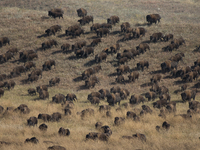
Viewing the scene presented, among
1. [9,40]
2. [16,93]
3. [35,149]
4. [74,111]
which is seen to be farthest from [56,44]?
[35,149]

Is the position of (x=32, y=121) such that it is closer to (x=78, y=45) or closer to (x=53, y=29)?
(x=78, y=45)

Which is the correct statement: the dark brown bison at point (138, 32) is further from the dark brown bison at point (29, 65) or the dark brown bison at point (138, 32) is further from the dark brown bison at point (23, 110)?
the dark brown bison at point (23, 110)

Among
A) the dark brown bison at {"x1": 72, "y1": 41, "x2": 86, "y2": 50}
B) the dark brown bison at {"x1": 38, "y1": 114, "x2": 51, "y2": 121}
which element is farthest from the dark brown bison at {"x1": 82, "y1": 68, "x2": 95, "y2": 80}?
the dark brown bison at {"x1": 38, "y1": 114, "x2": 51, "y2": 121}

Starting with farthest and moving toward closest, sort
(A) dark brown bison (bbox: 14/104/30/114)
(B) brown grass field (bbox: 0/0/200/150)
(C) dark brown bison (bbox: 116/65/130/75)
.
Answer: (C) dark brown bison (bbox: 116/65/130/75), (A) dark brown bison (bbox: 14/104/30/114), (B) brown grass field (bbox: 0/0/200/150)

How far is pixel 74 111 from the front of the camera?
55.7ft

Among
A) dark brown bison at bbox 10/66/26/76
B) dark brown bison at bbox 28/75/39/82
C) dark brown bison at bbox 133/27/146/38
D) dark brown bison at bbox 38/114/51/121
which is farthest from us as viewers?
dark brown bison at bbox 133/27/146/38

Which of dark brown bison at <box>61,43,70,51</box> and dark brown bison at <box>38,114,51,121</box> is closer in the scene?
dark brown bison at <box>38,114,51,121</box>

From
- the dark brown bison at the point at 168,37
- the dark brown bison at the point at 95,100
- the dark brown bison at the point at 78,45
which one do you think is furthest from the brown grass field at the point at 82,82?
the dark brown bison at the point at 78,45

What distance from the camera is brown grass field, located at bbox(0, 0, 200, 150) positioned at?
38.2ft

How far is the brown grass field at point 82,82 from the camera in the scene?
11633mm

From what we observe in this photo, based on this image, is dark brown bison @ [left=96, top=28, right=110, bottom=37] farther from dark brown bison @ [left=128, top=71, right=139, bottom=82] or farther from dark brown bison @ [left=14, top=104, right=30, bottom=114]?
dark brown bison @ [left=14, top=104, right=30, bottom=114]

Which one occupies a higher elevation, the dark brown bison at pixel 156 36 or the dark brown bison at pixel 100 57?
the dark brown bison at pixel 156 36

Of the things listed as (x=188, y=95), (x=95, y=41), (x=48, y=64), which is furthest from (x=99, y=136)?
(x=95, y=41)

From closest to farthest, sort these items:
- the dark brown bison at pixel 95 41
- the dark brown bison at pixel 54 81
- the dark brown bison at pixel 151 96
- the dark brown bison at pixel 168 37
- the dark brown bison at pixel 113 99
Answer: the dark brown bison at pixel 113 99 → the dark brown bison at pixel 151 96 → the dark brown bison at pixel 54 81 → the dark brown bison at pixel 95 41 → the dark brown bison at pixel 168 37
